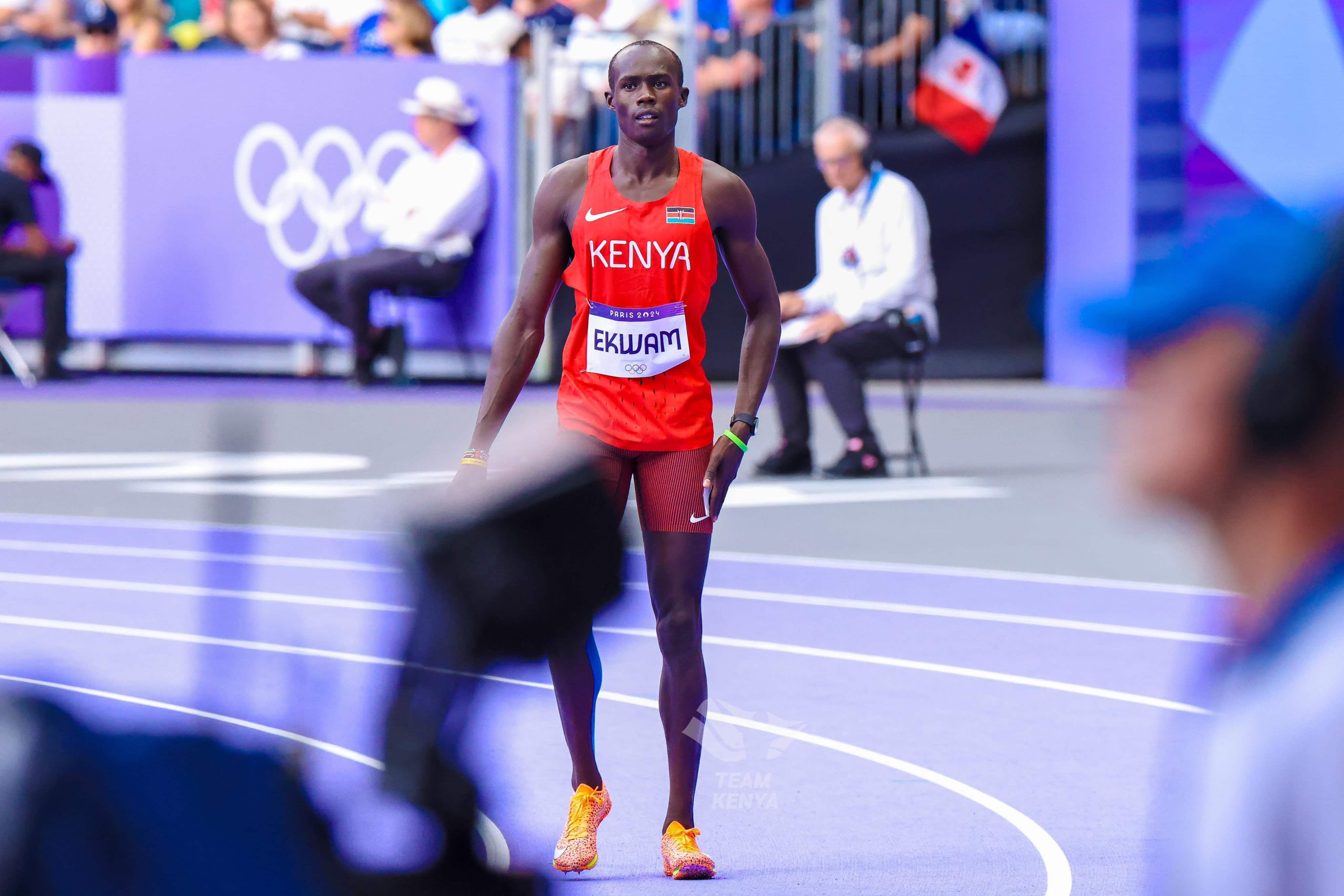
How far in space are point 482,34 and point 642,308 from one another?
12411 millimetres

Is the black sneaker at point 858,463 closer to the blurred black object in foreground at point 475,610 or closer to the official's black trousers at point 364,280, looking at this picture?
the official's black trousers at point 364,280

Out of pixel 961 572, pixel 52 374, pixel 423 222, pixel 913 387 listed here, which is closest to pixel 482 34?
pixel 423 222

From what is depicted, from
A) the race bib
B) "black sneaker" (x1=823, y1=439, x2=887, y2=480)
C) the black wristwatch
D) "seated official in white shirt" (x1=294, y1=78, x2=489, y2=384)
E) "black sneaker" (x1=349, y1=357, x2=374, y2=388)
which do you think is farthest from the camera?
"black sneaker" (x1=349, y1=357, x2=374, y2=388)

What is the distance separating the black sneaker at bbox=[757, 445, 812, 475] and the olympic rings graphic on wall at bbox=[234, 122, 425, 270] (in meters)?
5.86

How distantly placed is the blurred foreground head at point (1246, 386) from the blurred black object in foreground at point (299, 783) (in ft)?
1.22

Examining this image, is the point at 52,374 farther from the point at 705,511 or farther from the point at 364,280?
the point at 705,511

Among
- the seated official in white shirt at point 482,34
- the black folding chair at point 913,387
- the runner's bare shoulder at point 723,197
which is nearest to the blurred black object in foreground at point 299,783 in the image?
the runner's bare shoulder at point 723,197

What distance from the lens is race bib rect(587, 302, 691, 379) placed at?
4.45m

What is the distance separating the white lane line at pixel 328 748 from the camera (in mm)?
1285

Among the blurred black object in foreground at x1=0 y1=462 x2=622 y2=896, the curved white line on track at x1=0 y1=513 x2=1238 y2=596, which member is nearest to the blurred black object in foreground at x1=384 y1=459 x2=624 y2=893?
the blurred black object in foreground at x1=0 y1=462 x2=622 y2=896

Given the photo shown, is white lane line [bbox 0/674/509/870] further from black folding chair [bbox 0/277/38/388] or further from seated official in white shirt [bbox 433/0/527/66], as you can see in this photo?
black folding chair [bbox 0/277/38/388]

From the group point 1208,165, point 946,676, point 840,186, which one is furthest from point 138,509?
point 1208,165

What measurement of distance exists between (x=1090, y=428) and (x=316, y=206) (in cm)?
1567

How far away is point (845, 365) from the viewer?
37.1 feet
